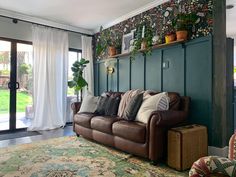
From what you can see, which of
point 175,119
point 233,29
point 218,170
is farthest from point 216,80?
point 233,29

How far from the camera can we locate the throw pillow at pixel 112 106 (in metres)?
3.49

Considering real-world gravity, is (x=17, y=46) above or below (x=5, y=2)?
below

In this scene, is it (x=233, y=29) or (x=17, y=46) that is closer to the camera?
(x=17, y=46)

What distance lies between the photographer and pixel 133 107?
2.99 m

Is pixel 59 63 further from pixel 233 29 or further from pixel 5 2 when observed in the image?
pixel 233 29

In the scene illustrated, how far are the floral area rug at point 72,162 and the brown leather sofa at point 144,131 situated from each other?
15 cm

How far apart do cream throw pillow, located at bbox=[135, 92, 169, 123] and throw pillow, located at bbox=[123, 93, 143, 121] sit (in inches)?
3.0

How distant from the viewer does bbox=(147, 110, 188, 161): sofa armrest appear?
93.3 inches

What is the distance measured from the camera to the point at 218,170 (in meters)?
1.03

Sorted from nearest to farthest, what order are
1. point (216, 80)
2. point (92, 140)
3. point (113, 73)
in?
point (216, 80)
point (92, 140)
point (113, 73)

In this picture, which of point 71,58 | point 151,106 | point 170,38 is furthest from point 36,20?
point 151,106

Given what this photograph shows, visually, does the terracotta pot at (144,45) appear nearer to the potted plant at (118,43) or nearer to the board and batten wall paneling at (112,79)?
the potted plant at (118,43)

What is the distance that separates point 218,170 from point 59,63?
4.39 m

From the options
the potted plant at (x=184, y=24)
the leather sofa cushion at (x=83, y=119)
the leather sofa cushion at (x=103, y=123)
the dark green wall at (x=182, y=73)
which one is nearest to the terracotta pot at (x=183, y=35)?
the potted plant at (x=184, y=24)
